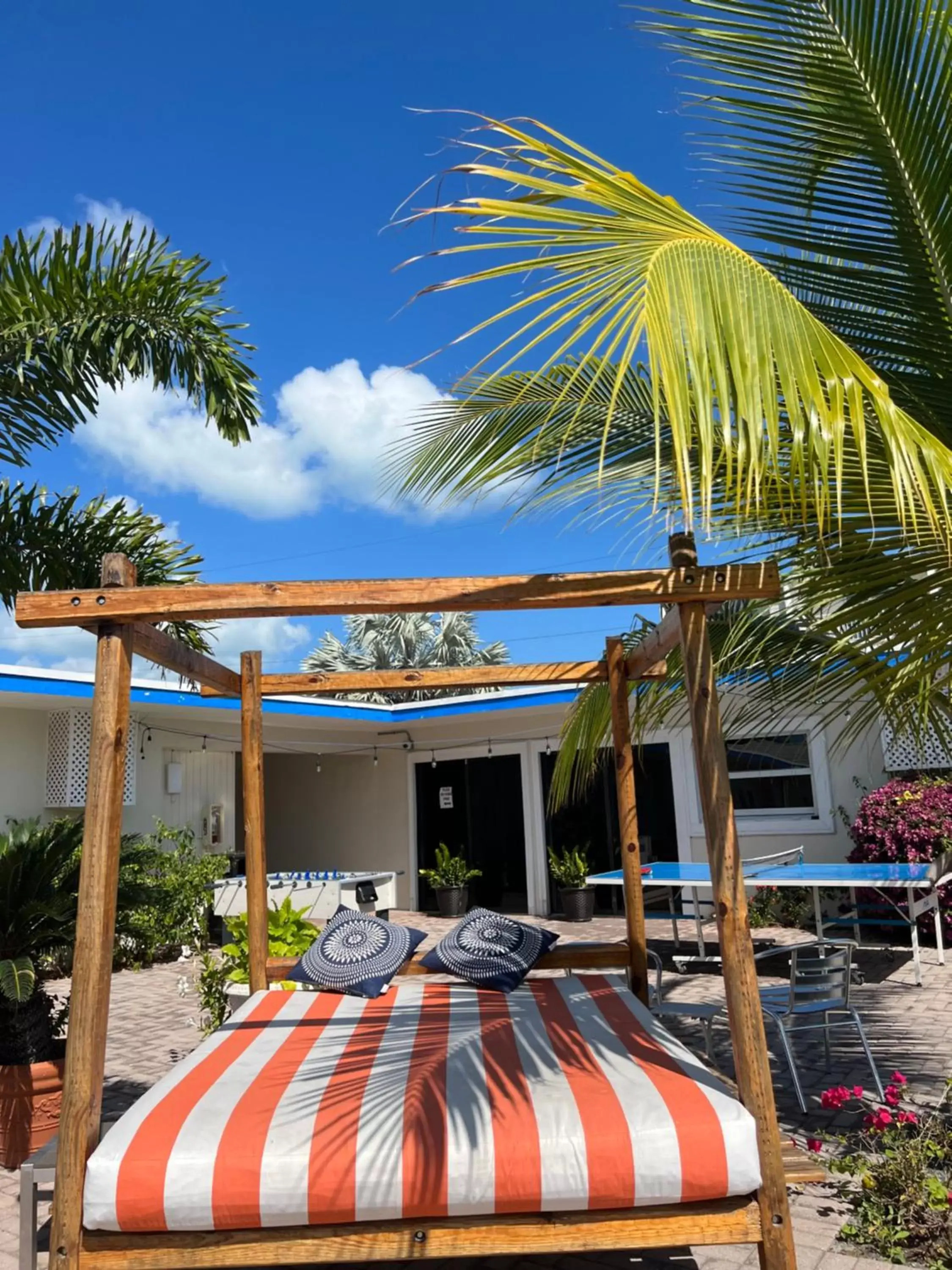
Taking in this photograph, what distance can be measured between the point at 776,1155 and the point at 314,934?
14.5ft

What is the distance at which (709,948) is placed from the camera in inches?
422

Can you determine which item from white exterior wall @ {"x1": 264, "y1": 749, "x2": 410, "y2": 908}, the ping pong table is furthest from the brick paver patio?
white exterior wall @ {"x1": 264, "y1": 749, "x2": 410, "y2": 908}

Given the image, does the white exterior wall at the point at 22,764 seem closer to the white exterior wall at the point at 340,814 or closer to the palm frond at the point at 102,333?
the white exterior wall at the point at 340,814

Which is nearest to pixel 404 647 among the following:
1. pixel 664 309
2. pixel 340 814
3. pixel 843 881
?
pixel 340 814

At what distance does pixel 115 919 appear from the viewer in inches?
130

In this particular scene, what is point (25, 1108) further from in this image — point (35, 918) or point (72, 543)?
point (72, 543)

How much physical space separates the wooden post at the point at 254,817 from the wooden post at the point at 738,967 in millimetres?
2981

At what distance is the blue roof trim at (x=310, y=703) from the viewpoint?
1032cm

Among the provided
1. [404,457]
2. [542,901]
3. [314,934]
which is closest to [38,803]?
[314,934]

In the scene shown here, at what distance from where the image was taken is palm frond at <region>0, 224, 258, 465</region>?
221 inches

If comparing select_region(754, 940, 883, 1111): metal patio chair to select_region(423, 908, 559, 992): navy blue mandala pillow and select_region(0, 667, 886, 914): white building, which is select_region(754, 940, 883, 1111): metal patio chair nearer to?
select_region(423, 908, 559, 992): navy blue mandala pillow

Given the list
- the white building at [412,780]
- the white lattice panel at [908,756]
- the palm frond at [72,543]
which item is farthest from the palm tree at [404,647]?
the palm frond at [72,543]

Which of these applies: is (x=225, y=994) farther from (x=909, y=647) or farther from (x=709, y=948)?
(x=709, y=948)

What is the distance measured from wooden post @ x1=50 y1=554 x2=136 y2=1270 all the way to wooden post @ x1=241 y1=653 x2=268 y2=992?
6.97 ft
